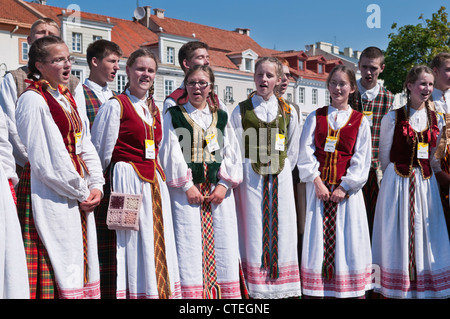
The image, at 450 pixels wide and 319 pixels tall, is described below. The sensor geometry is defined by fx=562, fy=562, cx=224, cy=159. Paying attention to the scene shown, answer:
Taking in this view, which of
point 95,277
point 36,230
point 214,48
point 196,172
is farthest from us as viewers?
point 214,48

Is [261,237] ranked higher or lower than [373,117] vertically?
lower

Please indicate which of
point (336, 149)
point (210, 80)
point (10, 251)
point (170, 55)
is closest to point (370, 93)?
point (336, 149)

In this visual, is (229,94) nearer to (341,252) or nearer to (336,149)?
(336,149)

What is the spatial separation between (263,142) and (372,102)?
4.62 feet

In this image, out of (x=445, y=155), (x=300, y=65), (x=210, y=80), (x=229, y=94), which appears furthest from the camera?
(x=300, y=65)

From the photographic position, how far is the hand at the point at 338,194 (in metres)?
4.78

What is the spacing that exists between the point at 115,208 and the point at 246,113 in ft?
4.97

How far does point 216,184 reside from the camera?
4582mm

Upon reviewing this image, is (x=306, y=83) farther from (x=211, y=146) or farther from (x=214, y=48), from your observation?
(x=211, y=146)

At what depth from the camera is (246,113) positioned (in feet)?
16.1

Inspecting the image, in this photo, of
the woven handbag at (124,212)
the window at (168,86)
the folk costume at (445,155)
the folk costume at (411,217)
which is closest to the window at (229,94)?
the window at (168,86)

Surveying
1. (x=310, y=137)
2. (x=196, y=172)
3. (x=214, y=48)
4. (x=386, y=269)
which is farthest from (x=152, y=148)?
(x=214, y=48)

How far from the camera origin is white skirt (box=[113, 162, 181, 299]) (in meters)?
4.05

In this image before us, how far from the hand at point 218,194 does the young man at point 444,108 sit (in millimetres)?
2109
